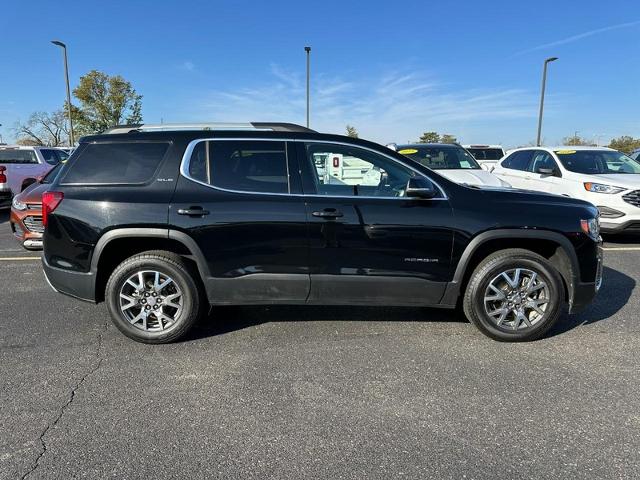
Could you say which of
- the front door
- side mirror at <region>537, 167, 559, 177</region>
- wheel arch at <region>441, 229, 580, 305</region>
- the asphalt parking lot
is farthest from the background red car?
side mirror at <region>537, 167, 559, 177</region>

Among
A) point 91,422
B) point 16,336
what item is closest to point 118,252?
point 16,336

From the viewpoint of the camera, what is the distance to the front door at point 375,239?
12.2ft

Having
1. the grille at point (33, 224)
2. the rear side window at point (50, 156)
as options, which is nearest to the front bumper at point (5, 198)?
the rear side window at point (50, 156)

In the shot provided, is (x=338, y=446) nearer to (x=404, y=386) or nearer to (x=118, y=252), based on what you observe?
(x=404, y=386)

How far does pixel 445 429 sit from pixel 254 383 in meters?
1.34

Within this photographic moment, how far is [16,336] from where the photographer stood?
4.04 metres

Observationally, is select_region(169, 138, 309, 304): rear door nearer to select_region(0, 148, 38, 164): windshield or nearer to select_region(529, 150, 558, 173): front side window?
select_region(529, 150, 558, 173): front side window

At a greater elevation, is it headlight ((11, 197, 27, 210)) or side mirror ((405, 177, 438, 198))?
side mirror ((405, 177, 438, 198))

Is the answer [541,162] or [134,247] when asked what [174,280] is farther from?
[541,162]

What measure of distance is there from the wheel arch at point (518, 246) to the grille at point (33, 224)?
5921 millimetres

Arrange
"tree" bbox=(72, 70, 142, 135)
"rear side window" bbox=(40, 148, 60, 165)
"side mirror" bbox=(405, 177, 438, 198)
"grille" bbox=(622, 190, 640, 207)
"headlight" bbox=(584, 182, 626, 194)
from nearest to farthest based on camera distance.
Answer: "side mirror" bbox=(405, 177, 438, 198) → "grille" bbox=(622, 190, 640, 207) → "headlight" bbox=(584, 182, 626, 194) → "rear side window" bbox=(40, 148, 60, 165) → "tree" bbox=(72, 70, 142, 135)

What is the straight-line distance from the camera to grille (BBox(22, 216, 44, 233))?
666cm

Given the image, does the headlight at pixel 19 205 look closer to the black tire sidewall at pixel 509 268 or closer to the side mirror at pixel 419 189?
the side mirror at pixel 419 189

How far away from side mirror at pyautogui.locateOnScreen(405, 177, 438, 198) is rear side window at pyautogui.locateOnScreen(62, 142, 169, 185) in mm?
2088
